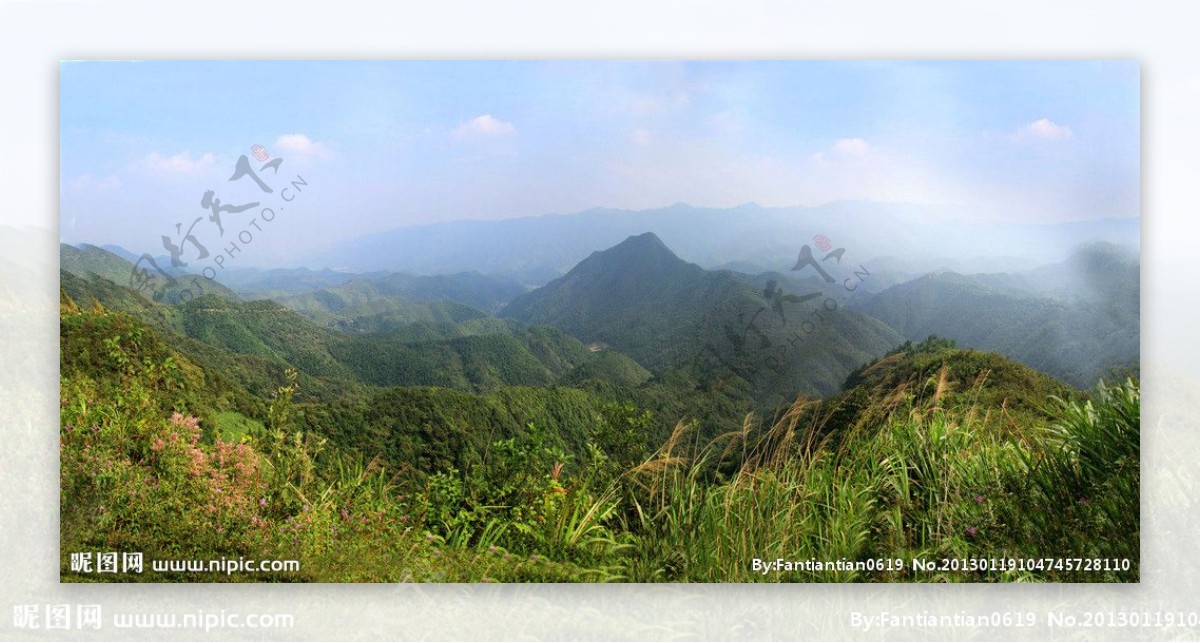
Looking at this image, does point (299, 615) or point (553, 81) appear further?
point (553, 81)

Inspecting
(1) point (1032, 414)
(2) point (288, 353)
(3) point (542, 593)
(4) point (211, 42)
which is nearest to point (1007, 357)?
(1) point (1032, 414)

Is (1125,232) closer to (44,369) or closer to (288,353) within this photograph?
(288,353)

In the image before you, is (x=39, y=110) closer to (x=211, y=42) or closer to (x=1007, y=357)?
(x=211, y=42)

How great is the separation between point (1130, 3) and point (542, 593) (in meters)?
5.80

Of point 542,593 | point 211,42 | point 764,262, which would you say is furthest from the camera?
point 764,262

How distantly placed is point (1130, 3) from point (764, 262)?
10.3ft

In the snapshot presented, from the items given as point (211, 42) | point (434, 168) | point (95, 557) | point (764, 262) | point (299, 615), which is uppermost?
point (211, 42)

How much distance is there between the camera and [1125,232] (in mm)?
5859

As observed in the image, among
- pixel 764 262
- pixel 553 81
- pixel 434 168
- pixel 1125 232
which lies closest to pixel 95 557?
pixel 434 168

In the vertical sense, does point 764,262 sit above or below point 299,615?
above

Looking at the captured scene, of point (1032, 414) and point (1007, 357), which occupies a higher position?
point (1007, 357)

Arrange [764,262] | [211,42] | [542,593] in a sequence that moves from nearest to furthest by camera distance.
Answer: [542,593], [211,42], [764,262]

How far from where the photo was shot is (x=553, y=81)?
5.82m

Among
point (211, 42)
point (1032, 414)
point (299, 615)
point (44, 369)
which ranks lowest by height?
point (299, 615)
